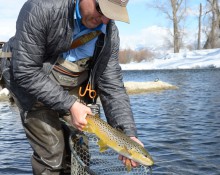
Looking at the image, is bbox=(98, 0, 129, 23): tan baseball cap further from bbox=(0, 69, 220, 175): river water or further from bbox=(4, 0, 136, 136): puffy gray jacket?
bbox=(0, 69, 220, 175): river water

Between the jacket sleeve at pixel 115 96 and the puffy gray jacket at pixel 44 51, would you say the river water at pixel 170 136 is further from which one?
the puffy gray jacket at pixel 44 51

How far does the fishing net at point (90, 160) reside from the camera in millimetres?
3320

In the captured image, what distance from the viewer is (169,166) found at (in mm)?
6188

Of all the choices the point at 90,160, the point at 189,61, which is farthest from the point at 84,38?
the point at 189,61

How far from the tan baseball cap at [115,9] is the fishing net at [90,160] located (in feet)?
Result: 3.90

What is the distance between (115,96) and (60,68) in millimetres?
560

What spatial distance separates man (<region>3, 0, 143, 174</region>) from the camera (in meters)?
2.98

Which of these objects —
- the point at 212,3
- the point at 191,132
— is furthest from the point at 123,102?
the point at 212,3

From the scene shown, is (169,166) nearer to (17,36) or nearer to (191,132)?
(191,132)

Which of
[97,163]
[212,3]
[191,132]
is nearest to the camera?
[97,163]

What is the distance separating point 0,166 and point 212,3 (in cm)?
4114

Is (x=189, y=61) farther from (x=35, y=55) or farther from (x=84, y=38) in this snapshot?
(x=35, y=55)

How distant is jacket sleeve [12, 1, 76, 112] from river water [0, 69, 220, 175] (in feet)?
10.4

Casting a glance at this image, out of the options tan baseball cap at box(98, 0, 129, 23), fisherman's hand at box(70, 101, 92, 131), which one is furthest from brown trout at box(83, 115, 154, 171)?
tan baseball cap at box(98, 0, 129, 23)
